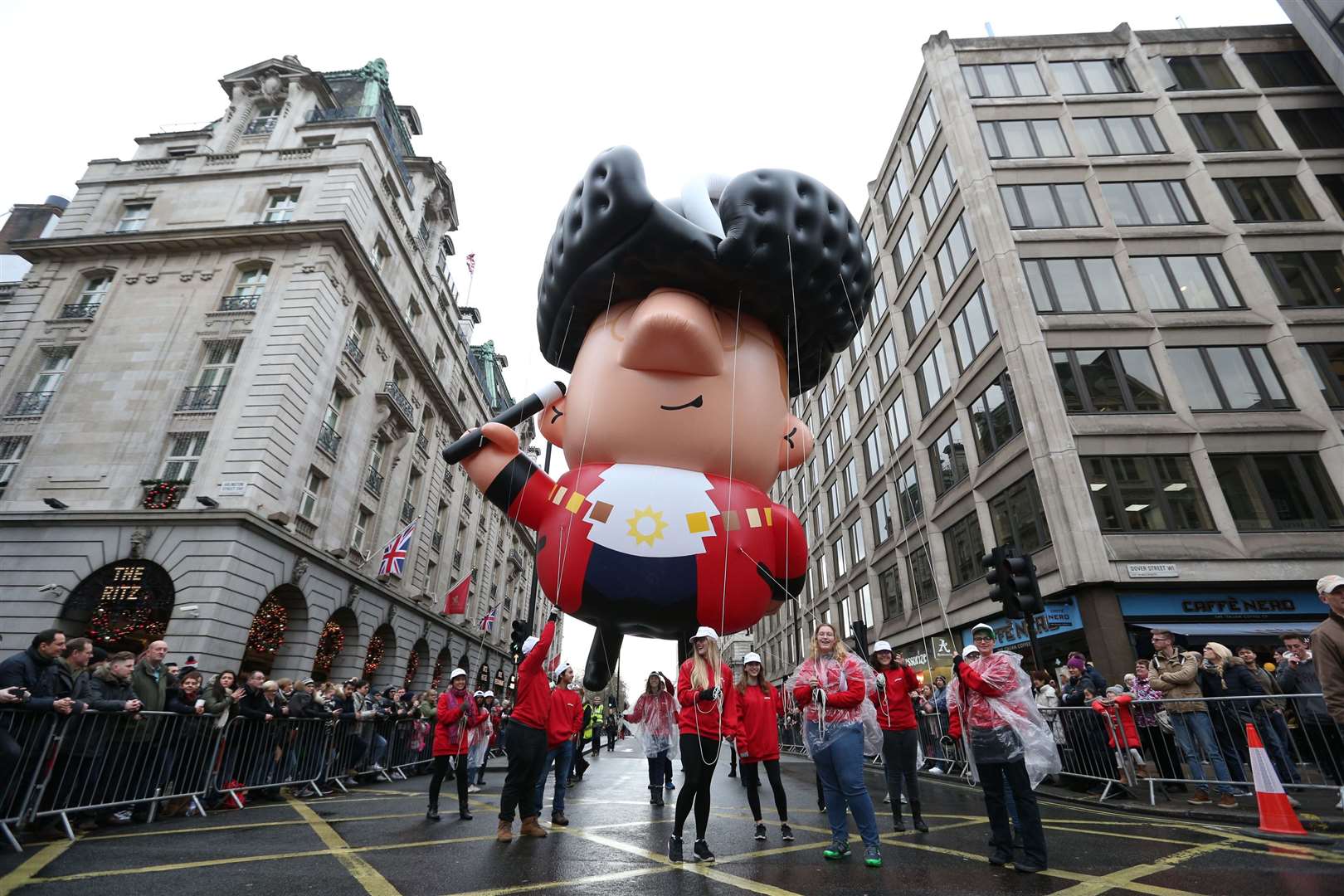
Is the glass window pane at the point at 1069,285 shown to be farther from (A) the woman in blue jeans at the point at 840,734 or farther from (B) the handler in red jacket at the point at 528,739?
(B) the handler in red jacket at the point at 528,739

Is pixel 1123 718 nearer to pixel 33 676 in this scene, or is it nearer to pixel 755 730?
pixel 755 730

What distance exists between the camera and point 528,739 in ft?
18.7

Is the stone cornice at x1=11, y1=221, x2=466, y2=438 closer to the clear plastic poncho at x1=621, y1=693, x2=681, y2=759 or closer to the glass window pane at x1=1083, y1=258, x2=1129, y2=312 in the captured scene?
the clear plastic poncho at x1=621, y1=693, x2=681, y2=759

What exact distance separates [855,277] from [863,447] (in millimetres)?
25504

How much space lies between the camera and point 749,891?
3869 millimetres

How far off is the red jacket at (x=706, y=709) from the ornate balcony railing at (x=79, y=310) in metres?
24.9

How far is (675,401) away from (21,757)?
622 cm

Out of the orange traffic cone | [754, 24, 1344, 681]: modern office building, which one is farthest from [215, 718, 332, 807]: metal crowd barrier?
the orange traffic cone

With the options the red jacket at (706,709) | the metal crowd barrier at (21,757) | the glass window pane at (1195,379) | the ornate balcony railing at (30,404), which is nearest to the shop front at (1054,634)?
the glass window pane at (1195,379)

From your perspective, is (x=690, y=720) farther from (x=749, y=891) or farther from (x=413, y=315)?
(x=413, y=315)

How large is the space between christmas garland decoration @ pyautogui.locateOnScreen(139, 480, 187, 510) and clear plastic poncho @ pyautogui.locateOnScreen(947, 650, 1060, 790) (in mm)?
19872

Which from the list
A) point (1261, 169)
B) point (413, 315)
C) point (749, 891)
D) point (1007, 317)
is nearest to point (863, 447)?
point (1007, 317)

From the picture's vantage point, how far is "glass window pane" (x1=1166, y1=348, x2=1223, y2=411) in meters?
17.6

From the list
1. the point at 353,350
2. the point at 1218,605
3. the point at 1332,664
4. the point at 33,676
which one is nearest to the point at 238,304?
the point at 353,350
